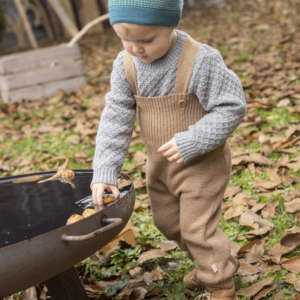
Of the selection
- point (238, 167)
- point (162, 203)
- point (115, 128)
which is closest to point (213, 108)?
point (115, 128)

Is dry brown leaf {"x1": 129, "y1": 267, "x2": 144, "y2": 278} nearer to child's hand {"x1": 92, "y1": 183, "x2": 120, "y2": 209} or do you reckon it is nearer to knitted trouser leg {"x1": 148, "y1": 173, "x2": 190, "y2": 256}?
knitted trouser leg {"x1": 148, "y1": 173, "x2": 190, "y2": 256}

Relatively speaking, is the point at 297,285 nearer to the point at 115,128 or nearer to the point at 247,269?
the point at 247,269

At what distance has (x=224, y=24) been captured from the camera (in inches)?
350

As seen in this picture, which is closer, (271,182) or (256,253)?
(256,253)

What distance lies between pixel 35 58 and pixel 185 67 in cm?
465

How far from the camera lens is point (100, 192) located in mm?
1772

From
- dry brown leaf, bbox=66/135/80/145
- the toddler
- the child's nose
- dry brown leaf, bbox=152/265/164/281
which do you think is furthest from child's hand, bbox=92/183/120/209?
dry brown leaf, bbox=66/135/80/145

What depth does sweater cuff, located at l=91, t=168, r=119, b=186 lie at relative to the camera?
5.84ft

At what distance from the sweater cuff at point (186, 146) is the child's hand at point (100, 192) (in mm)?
336

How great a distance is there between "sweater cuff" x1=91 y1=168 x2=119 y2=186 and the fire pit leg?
39 cm

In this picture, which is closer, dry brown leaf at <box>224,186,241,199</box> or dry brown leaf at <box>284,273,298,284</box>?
dry brown leaf at <box>284,273,298,284</box>

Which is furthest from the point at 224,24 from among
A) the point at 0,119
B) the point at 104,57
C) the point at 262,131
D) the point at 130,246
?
the point at 130,246

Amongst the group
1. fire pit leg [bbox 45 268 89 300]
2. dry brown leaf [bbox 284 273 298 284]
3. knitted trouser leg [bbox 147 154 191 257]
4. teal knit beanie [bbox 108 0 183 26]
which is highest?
teal knit beanie [bbox 108 0 183 26]

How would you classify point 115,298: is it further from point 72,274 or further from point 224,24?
point 224,24
